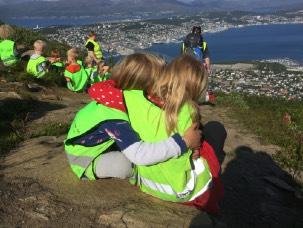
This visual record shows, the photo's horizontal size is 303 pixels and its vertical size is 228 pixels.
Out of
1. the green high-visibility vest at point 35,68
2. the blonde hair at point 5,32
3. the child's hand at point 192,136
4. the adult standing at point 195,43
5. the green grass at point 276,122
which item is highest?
the child's hand at point 192,136

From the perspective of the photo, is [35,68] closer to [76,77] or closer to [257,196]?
[76,77]

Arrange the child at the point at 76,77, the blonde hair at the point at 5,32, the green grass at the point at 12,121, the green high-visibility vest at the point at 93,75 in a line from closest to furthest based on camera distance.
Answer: the green grass at the point at 12,121, the child at the point at 76,77, the green high-visibility vest at the point at 93,75, the blonde hair at the point at 5,32

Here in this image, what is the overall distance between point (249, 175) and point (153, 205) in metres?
1.97

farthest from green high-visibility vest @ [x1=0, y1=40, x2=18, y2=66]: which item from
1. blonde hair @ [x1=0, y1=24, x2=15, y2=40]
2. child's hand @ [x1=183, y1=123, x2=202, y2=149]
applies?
child's hand @ [x1=183, y1=123, x2=202, y2=149]

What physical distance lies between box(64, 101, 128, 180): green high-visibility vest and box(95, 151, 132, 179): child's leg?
0.06 m

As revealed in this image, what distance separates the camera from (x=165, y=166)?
3629 millimetres

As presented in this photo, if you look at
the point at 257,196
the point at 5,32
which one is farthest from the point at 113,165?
the point at 5,32

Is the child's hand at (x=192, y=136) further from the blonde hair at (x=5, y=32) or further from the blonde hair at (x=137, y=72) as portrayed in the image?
the blonde hair at (x=5, y=32)

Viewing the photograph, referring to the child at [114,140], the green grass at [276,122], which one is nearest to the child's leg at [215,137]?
the green grass at [276,122]

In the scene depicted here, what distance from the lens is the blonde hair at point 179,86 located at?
348 cm

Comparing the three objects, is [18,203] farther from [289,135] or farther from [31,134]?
[289,135]

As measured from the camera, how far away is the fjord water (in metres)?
66.6

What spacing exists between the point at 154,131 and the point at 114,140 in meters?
0.45

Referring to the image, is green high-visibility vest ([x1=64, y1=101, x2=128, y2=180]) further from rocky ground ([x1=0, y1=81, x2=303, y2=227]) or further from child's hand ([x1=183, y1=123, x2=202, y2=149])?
child's hand ([x1=183, y1=123, x2=202, y2=149])
